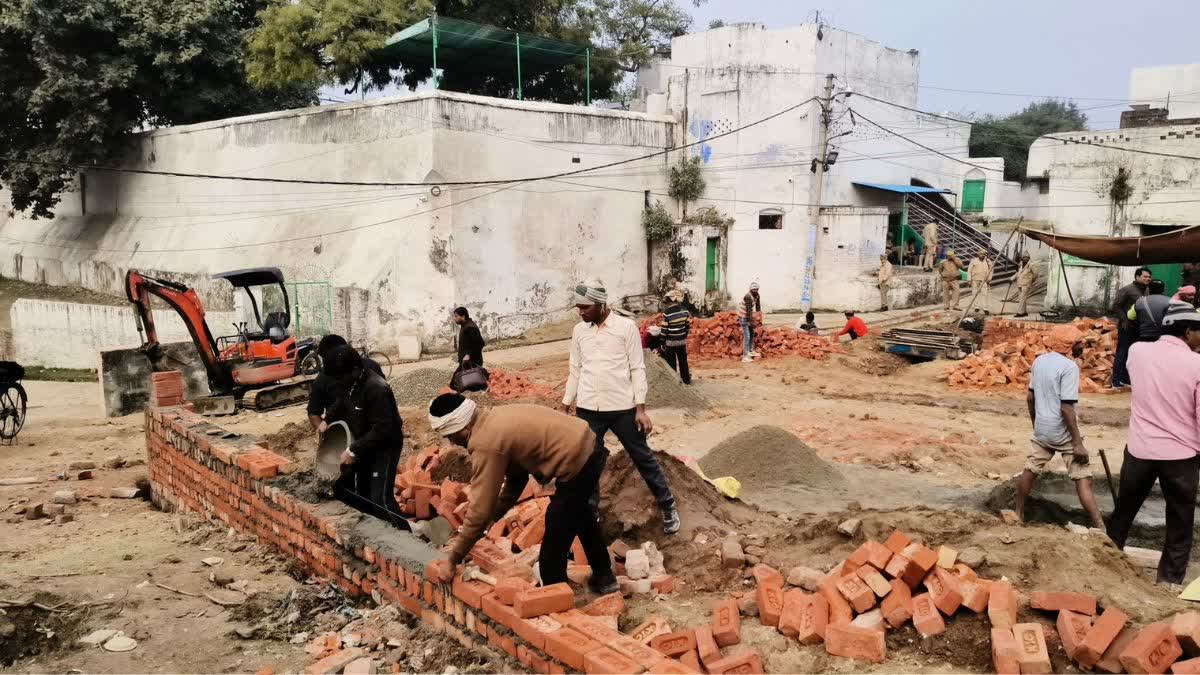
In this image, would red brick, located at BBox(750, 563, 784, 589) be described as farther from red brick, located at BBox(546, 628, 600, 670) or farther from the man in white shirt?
red brick, located at BBox(546, 628, 600, 670)

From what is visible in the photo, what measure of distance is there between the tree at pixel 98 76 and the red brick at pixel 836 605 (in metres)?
23.8

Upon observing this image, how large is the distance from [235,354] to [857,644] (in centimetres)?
1122

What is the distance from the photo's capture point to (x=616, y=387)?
17.9 feet

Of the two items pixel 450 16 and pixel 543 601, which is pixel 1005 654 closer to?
pixel 543 601

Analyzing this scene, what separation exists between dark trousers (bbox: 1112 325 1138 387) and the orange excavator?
11827mm

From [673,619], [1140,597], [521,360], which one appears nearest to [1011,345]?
[521,360]

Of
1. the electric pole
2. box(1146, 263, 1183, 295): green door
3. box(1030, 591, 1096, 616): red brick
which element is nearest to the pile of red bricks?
box(1146, 263, 1183, 295): green door

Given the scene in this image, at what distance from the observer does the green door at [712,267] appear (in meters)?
23.2

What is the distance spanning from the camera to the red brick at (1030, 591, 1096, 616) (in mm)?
3689

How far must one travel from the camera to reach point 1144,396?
4699 millimetres

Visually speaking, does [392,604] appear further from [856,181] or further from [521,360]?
[856,181]

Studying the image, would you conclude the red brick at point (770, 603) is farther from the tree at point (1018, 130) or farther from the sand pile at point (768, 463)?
the tree at point (1018, 130)

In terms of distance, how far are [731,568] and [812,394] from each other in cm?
836

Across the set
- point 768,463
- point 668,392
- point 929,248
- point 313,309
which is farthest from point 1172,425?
point 929,248
